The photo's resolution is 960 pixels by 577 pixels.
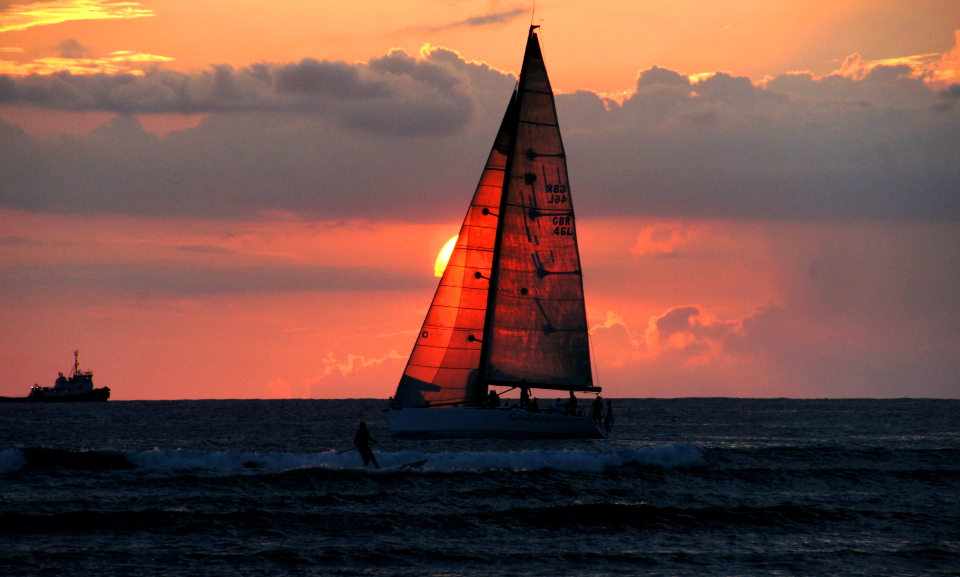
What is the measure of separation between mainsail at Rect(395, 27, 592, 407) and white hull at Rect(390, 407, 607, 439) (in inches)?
70.5

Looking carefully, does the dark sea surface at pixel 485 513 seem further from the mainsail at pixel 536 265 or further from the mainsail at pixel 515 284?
the mainsail at pixel 536 265


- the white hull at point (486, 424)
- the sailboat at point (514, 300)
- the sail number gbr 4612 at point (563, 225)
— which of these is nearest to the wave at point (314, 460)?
the white hull at point (486, 424)

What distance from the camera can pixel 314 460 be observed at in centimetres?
4006

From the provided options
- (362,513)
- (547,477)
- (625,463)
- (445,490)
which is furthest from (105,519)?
(625,463)

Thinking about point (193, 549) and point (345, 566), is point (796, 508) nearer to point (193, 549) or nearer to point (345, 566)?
point (345, 566)

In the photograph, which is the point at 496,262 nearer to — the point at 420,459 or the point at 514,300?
the point at 514,300

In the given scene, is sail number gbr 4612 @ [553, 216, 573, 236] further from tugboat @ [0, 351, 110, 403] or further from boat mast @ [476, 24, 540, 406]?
tugboat @ [0, 351, 110, 403]

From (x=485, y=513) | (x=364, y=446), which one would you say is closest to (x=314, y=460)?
(x=364, y=446)

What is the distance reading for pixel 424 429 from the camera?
153 feet

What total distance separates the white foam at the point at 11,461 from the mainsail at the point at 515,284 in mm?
17694

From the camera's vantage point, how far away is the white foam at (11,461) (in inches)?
1443

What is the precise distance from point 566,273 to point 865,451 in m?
17.4

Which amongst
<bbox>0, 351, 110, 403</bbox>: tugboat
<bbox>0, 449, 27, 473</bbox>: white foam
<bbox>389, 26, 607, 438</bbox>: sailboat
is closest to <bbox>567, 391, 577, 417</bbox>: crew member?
<bbox>389, 26, 607, 438</bbox>: sailboat

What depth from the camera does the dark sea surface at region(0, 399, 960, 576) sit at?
943 inches
